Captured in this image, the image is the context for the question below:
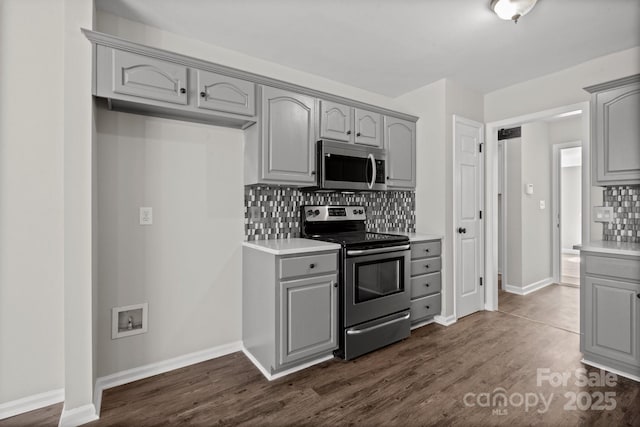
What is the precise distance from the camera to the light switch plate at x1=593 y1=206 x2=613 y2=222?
271cm

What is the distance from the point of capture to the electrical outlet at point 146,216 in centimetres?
221

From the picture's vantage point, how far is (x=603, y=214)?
8.95 ft

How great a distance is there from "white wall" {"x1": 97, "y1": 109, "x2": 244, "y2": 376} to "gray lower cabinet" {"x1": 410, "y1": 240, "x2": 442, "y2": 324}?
1.61 metres

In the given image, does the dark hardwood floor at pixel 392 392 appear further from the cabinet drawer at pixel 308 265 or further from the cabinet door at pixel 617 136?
the cabinet door at pixel 617 136

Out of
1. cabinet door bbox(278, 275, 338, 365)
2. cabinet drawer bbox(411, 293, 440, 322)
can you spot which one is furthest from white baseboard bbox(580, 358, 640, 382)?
cabinet door bbox(278, 275, 338, 365)

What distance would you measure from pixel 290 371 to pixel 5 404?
1.64 meters

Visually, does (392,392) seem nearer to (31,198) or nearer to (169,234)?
(169,234)

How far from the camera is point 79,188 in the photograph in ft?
5.59

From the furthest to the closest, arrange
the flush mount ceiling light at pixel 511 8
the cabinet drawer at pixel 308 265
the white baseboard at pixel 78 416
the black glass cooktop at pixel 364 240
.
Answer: the black glass cooktop at pixel 364 240 < the cabinet drawer at pixel 308 265 < the flush mount ceiling light at pixel 511 8 < the white baseboard at pixel 78 416

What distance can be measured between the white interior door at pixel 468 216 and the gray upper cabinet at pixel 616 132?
1050 millimetres

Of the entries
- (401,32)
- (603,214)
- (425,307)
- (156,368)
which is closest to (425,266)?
(425,307)

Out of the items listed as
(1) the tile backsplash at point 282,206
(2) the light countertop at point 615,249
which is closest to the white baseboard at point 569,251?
(2) the light countertop at point 615,249

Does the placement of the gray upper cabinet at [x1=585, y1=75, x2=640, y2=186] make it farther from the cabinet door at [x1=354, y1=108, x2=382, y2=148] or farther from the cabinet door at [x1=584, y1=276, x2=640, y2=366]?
the cabinet door at [x1=354, y1=108, x2=382, y2=148]

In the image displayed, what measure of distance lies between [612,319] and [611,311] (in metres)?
0.06
